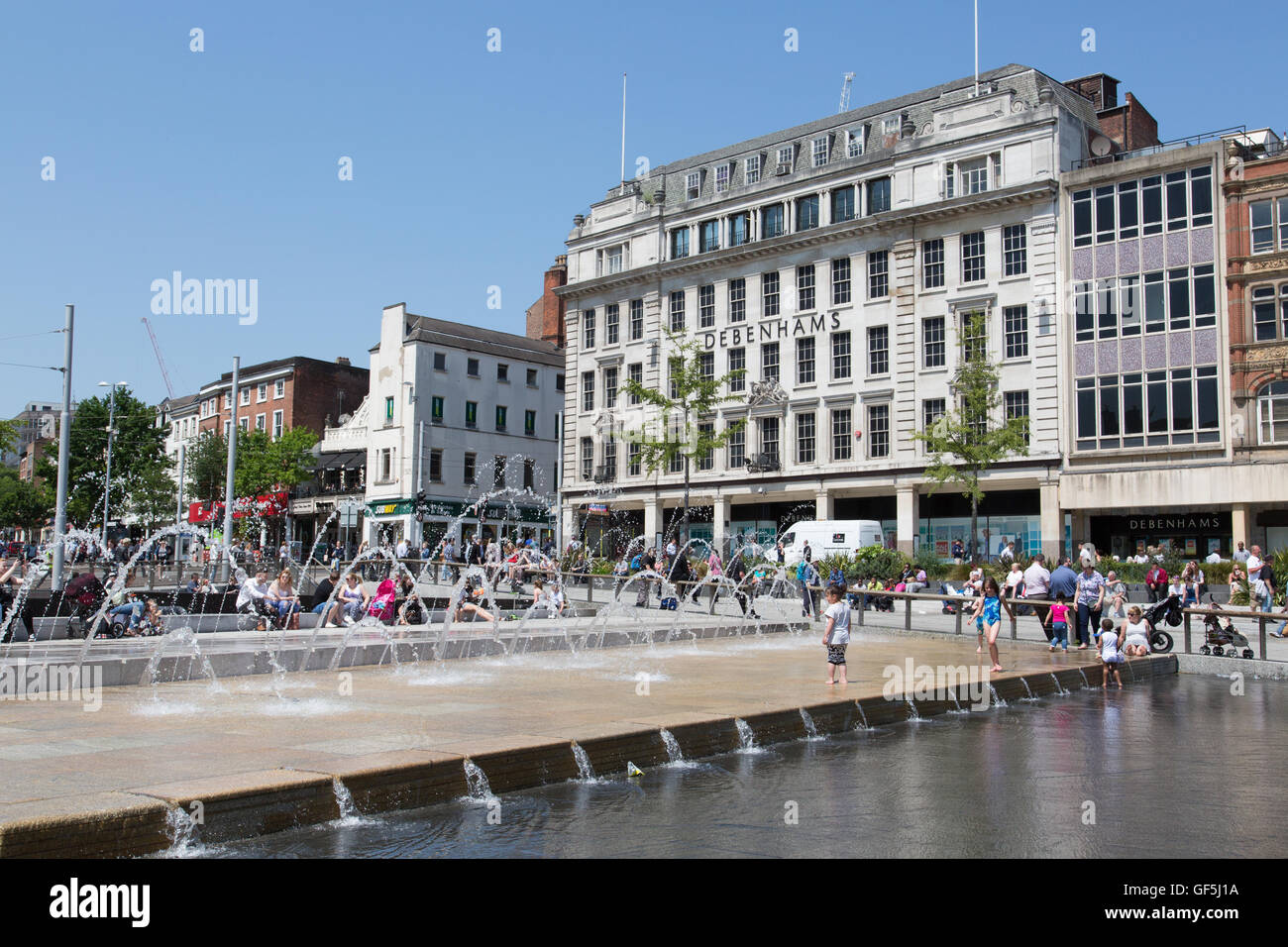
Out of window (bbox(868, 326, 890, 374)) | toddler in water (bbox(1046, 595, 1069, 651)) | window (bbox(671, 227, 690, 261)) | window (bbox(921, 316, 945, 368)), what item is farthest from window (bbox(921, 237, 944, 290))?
toddler in water (bbox(1046, 595, 1069, 651))

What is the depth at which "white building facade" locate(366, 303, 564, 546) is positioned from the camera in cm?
6281

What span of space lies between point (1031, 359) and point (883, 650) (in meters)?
26.1

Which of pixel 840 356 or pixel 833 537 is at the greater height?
pixel 840 356

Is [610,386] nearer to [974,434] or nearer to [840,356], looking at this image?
[840,356]

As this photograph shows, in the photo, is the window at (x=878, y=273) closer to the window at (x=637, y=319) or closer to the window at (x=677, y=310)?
the window at (x=677, y=310)

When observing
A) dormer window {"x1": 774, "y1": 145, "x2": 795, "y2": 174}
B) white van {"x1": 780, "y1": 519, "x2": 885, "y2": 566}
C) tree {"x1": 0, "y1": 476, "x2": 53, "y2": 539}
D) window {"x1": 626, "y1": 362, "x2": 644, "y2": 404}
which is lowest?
white van {"x1": 780, "y1": 519, "x2": 885, "y2": 566}

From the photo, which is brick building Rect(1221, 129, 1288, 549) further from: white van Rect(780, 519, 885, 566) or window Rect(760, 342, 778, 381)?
window Rect(760, 342, 778, 381)

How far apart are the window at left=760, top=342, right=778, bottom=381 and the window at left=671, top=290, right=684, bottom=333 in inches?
193

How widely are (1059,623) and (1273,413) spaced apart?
74.3ft

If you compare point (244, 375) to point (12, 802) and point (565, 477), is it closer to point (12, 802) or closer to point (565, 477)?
point (565, 477)

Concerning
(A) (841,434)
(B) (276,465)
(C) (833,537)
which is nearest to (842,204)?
(A) (841,434)

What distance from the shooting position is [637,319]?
55.5 meters

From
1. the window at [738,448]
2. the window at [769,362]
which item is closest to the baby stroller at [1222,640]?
the window at [769,362]

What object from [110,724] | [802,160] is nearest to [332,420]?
[802,160]
